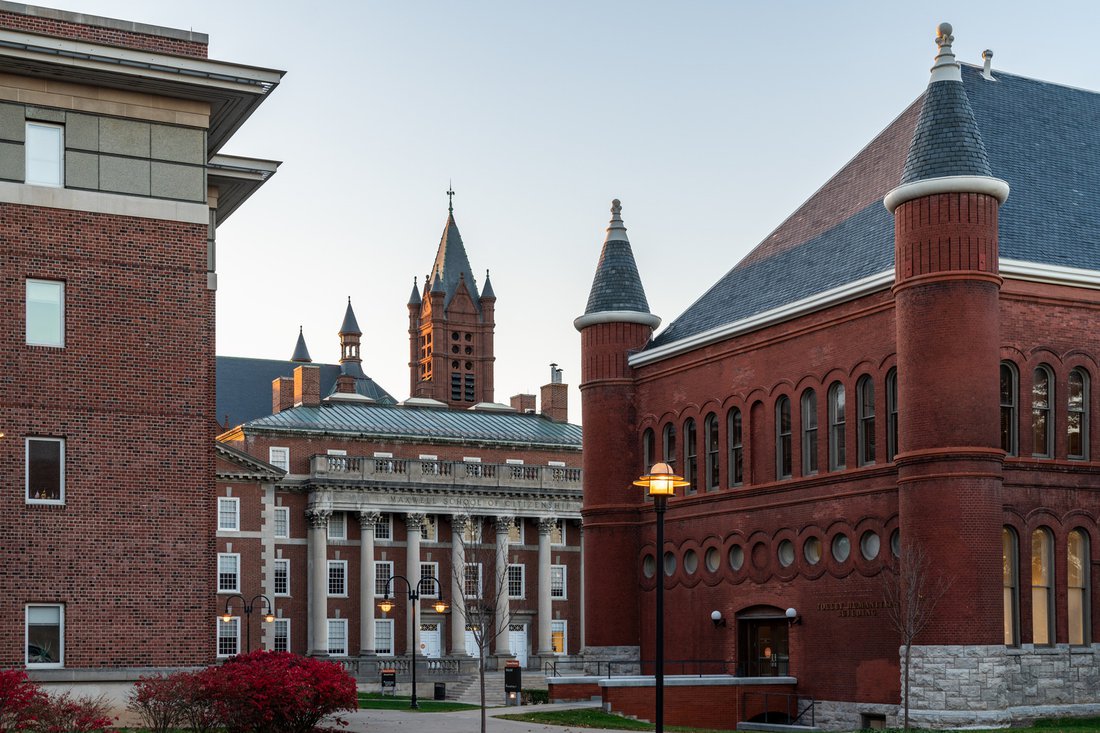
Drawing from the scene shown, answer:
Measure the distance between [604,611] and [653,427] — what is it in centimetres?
686

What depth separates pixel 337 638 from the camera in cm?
8494

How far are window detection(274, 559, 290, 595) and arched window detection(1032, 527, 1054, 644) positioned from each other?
5328cm

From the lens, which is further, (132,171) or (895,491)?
(895,491)

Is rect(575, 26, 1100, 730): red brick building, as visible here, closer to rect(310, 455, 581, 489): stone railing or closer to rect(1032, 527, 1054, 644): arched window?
rect(1032, 527, 1054, 644): arched window

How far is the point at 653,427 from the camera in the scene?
2095 inches

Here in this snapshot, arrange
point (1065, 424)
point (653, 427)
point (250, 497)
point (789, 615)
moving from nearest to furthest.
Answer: point (1065, 424)
point (789, 615)
point (653, 427)
point (250, 497)

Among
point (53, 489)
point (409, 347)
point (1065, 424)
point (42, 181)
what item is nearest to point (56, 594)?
point (53, 489)

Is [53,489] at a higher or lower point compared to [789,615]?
higher

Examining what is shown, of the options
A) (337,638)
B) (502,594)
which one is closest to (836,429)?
(502,594)

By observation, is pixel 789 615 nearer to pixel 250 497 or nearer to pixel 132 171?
pixel 132 171

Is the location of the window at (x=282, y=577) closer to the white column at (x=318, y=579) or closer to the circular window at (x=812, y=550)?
the white column at (x=318, y=579)

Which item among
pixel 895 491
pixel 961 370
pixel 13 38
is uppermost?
pixel 13 38

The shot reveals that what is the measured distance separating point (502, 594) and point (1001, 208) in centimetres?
5220

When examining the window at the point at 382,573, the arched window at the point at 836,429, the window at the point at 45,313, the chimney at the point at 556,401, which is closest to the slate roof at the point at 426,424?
the chimney at the point at 556,401
